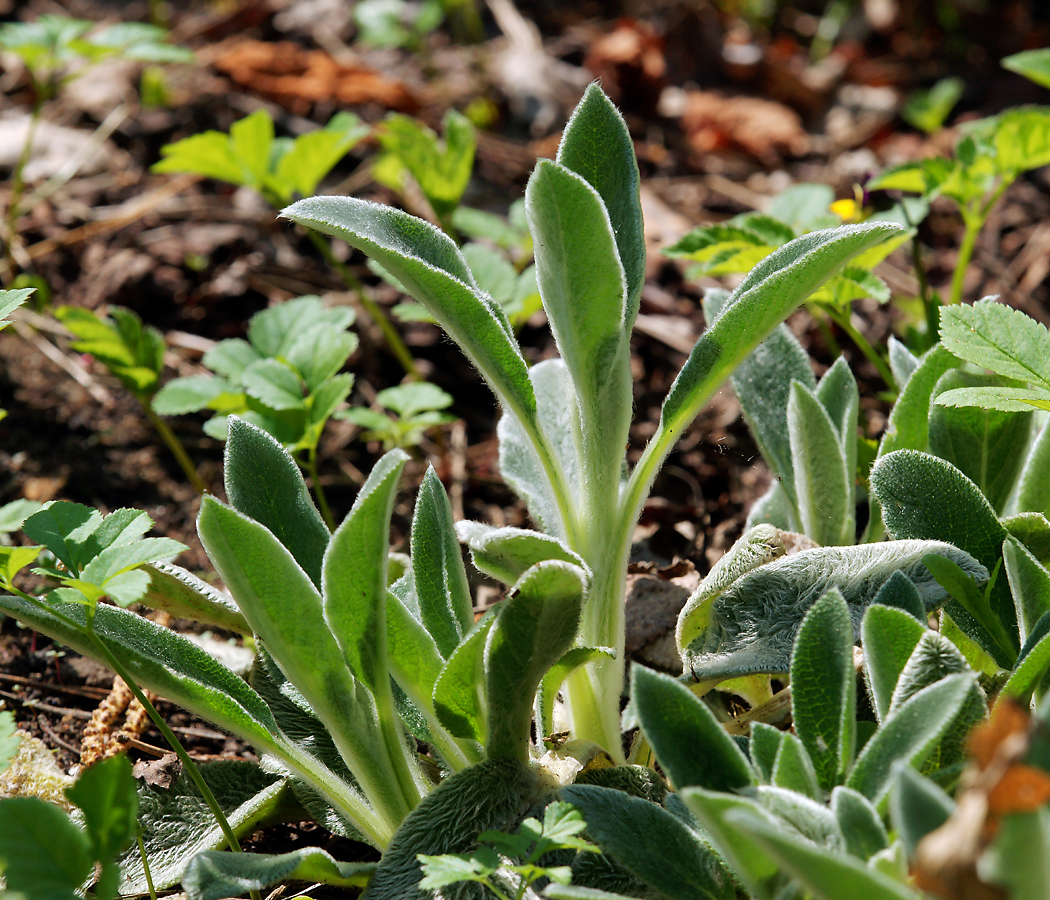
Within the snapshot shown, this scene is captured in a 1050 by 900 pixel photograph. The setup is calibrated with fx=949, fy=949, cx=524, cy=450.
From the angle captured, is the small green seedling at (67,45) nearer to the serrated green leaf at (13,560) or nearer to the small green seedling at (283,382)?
the small green seedling at (283,382)

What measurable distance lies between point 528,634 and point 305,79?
11.3ft

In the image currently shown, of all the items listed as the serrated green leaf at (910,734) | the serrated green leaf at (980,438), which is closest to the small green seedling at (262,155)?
the serrated green leaf at (980,438)

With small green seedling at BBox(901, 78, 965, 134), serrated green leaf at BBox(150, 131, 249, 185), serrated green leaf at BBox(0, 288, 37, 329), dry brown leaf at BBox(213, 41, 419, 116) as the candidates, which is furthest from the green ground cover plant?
dry brown leaf at BBox(213, 41, 419, 116)

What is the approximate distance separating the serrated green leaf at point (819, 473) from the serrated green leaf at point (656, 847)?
0.71m

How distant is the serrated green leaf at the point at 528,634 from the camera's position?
3.75 ft

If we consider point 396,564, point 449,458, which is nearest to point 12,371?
Answer: point 449,458

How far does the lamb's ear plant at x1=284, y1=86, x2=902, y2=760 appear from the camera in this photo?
127cm

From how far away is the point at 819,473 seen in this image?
5.35ft

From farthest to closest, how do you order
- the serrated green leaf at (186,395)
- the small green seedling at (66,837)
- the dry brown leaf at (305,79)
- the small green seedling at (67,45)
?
the dry brown leaf at (305,79) < the small green seedling at (67,45) < the serrated green leaf at (186,395) < the small green seedling at (66,837)

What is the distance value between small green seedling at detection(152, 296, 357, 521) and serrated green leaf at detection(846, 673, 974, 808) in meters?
1.15

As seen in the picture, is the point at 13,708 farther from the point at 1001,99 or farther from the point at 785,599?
the point at 1001,99

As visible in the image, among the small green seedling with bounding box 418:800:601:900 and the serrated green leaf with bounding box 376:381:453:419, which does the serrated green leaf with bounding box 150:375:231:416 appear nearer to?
the serrated green leaf with bounding box 376:381:453:419

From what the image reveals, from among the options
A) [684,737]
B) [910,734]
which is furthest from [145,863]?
[910,734]

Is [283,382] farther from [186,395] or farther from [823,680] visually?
[823,680]
